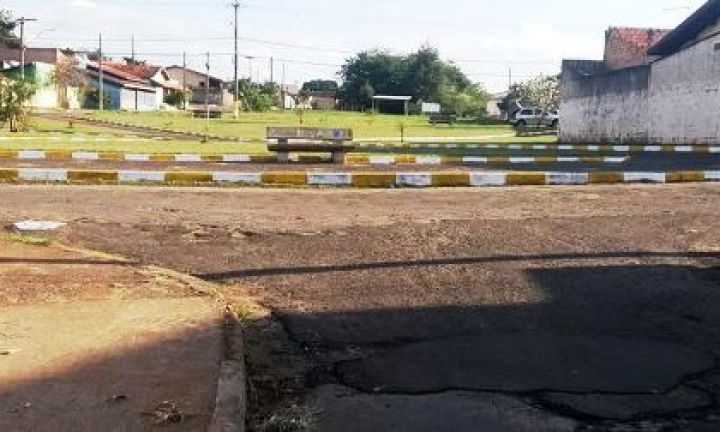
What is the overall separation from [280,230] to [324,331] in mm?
3573

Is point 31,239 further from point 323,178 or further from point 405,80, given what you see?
point 405,80

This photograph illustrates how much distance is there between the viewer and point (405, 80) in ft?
347

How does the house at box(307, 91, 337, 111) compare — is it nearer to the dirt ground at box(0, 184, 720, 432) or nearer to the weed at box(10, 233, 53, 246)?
the dirt ground at box(0, 184, 720, 432)

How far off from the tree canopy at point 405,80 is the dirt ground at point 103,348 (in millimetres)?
95495

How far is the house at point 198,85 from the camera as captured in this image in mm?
103381

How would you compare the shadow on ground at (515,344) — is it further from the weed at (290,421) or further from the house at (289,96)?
the house at (289,96)

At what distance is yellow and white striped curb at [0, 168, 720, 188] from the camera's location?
47.0 ft

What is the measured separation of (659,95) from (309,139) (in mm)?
14631

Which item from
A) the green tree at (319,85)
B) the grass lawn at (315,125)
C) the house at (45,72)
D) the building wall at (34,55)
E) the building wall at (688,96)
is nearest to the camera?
the building wall at (688,96)

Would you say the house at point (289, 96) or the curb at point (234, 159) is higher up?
the house at point (289, 96)

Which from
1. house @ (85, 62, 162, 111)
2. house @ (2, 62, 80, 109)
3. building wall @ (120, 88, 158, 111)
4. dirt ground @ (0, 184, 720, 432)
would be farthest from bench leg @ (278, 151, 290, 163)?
building wall @ (120, 88, 158, 111)

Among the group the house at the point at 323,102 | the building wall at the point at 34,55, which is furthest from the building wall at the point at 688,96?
the house at the point at 323,102

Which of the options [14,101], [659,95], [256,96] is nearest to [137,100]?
[256,96]

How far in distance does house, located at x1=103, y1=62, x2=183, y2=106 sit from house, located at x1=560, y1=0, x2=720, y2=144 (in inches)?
2675
